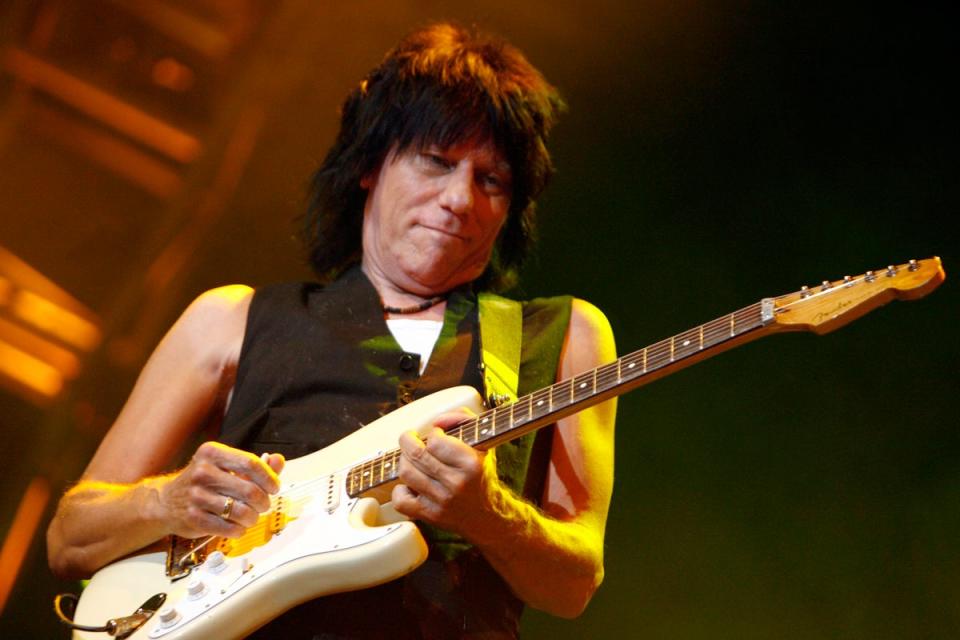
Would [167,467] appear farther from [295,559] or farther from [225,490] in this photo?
[295,559]

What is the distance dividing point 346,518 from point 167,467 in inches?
27.2

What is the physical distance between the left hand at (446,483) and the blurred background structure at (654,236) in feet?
4.66

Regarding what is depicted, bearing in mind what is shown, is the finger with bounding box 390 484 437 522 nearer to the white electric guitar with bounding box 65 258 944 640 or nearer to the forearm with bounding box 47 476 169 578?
the white electric guitar with bounding box 65 258 944 640

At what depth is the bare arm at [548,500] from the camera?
167cm

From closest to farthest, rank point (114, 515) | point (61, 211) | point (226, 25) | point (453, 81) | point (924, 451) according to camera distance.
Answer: point (114, 515) < point (453, 81) < point (924, 451) < point (61, 211) < point (226, 25)

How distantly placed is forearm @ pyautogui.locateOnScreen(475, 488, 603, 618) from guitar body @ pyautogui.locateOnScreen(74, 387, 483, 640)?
165 mm

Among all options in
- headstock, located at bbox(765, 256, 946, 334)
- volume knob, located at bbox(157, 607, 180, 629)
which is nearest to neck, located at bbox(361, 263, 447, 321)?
volume knob, located at bbox(157, 607, 180, 629)

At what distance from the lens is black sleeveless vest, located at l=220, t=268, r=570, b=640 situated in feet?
6.00

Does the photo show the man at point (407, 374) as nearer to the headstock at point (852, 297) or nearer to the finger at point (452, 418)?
the finger at point (452, 418)

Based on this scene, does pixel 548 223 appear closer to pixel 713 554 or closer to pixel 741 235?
pixel 741 235

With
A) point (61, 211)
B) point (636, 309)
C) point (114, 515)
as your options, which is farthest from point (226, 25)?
point (114, 515)

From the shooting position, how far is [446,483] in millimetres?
1655

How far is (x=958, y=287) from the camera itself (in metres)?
3.01

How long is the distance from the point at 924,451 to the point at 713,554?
26.3 inches
